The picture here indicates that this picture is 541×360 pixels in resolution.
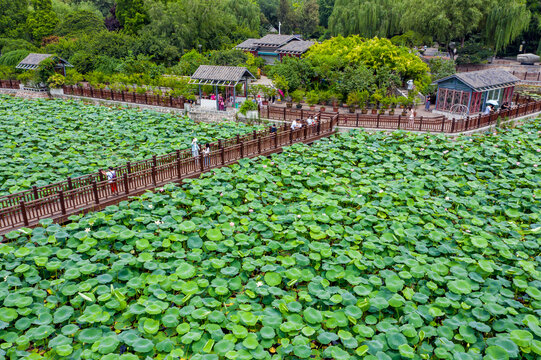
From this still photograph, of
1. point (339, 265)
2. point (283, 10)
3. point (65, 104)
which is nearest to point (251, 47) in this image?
point (65, 104)

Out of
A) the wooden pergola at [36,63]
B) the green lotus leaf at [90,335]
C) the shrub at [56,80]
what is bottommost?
the green lotus leaf at [90,335]

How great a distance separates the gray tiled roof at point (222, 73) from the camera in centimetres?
2438

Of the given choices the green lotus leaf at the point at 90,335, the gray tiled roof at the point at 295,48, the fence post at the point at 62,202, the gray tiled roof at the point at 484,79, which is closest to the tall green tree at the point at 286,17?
the gray tiled roof at the point at 295,48

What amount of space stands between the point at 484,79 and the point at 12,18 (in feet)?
160

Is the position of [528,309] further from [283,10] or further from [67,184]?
[283,10]

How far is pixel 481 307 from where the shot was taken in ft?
28.8

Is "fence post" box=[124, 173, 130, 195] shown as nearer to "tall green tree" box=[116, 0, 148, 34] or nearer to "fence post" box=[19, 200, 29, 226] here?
"fence post" box=[19, 200, 29, 226]

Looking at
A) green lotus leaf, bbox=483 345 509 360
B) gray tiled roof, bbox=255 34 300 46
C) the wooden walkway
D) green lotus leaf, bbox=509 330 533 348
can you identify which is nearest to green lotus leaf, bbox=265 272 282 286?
green lotus leaf, bbox=483 345 509 360

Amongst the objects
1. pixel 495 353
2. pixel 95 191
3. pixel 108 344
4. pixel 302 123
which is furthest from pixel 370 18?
pixel 108 344

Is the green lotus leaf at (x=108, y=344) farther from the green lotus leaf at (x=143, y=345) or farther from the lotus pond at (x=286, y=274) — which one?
the green lotus leaf at (x=143, y=345)

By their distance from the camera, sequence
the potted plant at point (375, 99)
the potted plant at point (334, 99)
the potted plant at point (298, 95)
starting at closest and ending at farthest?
1. the potted plant at point (375, 99)
2. the potted plant at point (334, 99)
3. the potted plant at point (298, 95)

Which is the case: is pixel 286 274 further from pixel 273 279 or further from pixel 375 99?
pixel 375 99

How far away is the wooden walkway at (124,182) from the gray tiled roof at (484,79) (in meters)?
10.4

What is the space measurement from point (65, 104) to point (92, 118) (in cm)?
518
